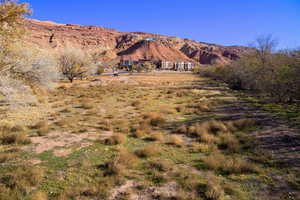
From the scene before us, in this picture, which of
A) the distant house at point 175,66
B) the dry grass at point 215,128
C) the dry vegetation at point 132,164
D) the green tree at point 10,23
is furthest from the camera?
the distant house at point 175,66

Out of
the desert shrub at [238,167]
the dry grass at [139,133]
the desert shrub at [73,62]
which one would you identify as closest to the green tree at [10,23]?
the dry grass at [139,133]

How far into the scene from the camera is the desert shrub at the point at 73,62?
3111 cm

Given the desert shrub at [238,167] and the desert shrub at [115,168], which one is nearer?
the desert shrub at [115,168]

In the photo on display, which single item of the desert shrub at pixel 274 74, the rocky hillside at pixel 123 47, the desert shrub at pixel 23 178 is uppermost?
the rocky hillside at pixel 123 47

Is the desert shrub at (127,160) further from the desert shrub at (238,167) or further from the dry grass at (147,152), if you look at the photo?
the desert shrub at (238,167)

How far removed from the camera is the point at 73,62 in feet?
104

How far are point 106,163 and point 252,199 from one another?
13.8 feet

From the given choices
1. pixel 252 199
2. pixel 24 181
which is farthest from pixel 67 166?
pixel 252 199

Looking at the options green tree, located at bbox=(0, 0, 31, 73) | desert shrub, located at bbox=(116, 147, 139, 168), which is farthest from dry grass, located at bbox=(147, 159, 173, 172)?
green tree, located at bbox=(0, 0, 31, 73)

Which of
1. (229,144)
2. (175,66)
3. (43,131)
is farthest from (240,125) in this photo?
(175,66)

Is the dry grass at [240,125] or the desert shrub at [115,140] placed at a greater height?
the dry grass at [240,125]

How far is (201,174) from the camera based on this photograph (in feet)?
16.6

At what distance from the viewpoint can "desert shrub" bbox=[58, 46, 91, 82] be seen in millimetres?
31109

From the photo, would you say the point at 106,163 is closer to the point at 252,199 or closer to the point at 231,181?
the point at 231,181
